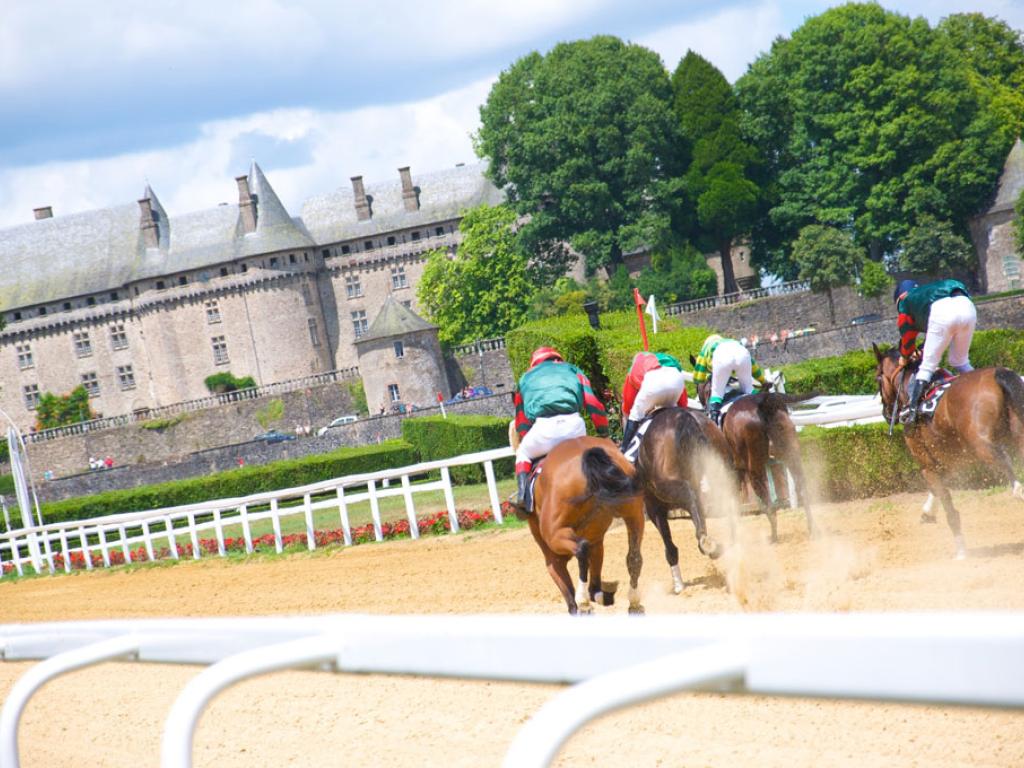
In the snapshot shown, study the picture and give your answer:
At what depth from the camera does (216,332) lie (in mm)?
79375

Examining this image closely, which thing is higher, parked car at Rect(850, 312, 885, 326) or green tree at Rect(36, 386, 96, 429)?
green tree at Rect(36, 386, 96, 429)

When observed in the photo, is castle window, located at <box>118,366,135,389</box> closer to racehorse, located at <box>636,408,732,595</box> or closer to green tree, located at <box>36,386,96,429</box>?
green tree, located at <box>36,386,96,429</box>

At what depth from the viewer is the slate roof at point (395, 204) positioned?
8181 centimetres

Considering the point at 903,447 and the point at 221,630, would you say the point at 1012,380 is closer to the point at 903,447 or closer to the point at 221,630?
the point at 903,447

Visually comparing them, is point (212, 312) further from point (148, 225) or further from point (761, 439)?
point (761, 439)

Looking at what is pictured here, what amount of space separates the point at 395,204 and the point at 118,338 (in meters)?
18.6

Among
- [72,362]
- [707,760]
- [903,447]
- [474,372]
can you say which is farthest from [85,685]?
[72,362]

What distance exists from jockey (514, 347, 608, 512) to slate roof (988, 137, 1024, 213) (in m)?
54.3

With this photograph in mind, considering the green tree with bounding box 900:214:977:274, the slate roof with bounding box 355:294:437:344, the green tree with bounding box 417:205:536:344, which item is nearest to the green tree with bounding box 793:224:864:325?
the green tree with bounding box 900:214:977:274

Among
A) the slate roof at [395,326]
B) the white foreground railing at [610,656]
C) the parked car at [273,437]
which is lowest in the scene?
the parked car at [273,437]

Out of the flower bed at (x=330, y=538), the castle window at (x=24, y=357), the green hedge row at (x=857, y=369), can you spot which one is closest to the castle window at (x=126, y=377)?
the castle window at (x=24, y=357)

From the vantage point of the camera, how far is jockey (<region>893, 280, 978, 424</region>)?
962cm

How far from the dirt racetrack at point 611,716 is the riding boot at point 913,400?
37.9 inches

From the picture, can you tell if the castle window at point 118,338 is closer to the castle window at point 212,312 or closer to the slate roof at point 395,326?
the castle window at point 212,312
